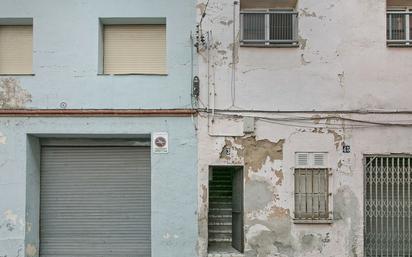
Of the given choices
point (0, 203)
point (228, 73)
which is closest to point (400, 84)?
point (228, 73)

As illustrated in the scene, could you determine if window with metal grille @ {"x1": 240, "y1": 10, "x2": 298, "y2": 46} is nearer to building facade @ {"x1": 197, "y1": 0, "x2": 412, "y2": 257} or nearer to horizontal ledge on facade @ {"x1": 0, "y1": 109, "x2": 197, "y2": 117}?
building facade @ {"x1": 197, "y1": 0, "x2": 412, "y2": 257}

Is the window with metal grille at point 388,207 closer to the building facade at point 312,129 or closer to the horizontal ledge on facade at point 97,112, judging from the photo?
the building facade at point 312,129

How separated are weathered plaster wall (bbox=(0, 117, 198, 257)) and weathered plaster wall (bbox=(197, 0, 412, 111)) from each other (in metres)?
1.27

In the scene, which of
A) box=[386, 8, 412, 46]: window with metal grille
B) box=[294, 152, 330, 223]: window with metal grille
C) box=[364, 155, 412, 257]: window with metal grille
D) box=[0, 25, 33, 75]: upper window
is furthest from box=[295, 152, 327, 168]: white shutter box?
box=[0, 25, 33, 75]: upper window

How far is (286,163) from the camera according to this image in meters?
11.8

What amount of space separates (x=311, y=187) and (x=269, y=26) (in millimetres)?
3414

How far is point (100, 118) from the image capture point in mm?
11938

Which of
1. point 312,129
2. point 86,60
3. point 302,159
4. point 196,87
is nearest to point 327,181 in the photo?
point 302,159

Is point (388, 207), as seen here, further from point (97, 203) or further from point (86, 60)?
point (86, 60)

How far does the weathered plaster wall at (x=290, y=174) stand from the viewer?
11711 mm

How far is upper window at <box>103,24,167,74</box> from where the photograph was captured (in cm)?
1234

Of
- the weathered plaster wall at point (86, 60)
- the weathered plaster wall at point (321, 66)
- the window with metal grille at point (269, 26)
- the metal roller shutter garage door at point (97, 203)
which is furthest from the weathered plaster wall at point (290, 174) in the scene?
the window with metal grille at point (269, 26)

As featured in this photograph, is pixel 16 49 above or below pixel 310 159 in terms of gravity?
above

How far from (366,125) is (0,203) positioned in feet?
24.9
